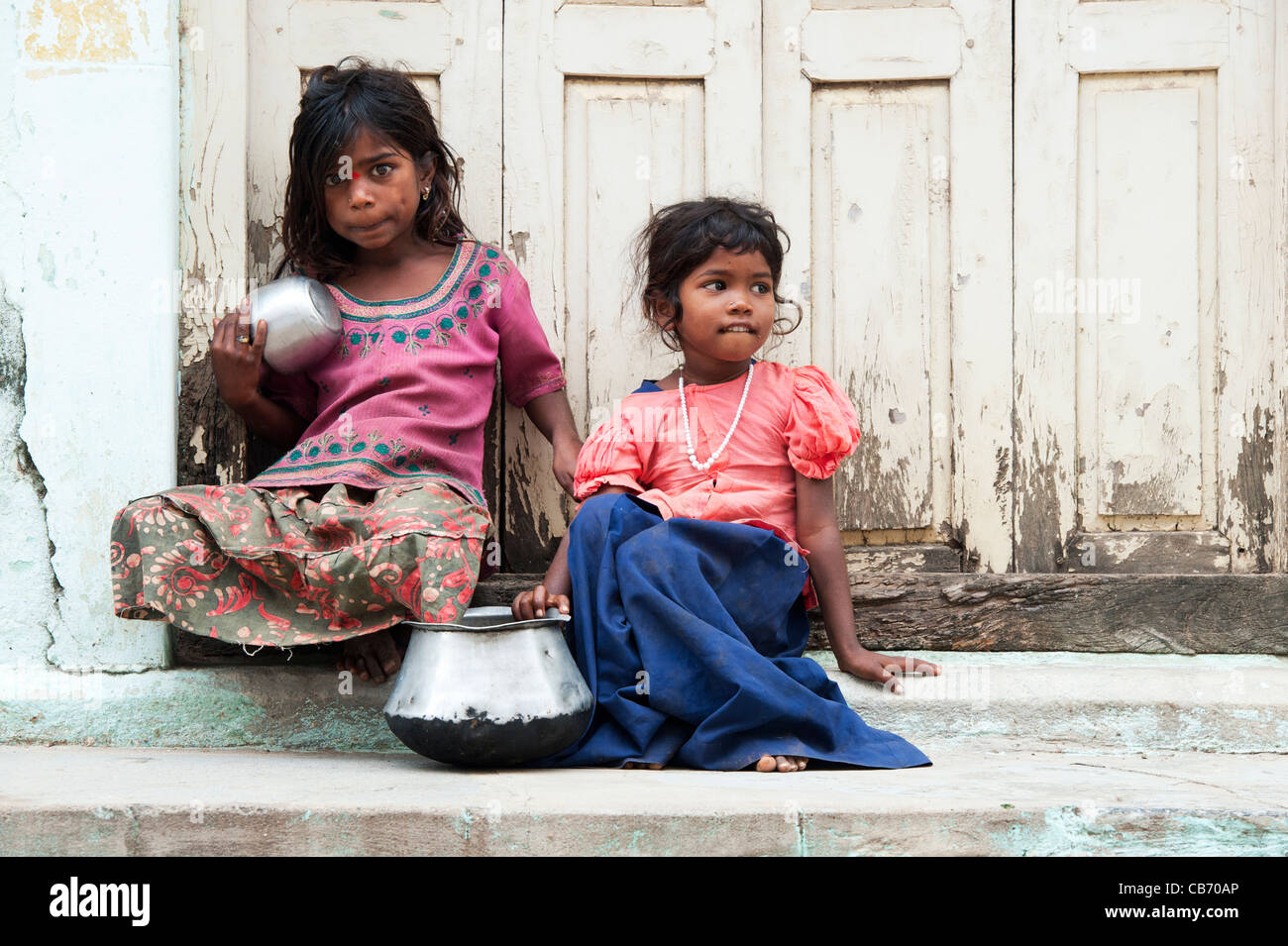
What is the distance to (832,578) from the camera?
3.01 meters

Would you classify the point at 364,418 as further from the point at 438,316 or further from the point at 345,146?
the point at 345,146

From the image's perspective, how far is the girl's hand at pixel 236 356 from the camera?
294 centimetres

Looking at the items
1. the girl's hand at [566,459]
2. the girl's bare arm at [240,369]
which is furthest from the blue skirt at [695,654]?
the girl's bare arm at [240,369]

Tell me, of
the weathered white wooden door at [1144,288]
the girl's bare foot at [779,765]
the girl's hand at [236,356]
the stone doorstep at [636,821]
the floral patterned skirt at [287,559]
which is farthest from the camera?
the weathered white wooden door at [1144,288]

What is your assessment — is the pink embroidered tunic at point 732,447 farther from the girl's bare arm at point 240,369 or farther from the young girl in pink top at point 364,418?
the girl's bare arm at point 240,369

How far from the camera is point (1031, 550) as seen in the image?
10.9ft

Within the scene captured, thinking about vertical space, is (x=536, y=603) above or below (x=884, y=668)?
above

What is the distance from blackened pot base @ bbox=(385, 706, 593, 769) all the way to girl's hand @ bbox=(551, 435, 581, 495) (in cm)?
78

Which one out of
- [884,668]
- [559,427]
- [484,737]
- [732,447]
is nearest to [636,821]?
[484,737]

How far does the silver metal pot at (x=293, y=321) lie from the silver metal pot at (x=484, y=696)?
0.84 meters

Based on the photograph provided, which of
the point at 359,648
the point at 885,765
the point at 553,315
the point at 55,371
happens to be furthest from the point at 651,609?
the point at 55,371

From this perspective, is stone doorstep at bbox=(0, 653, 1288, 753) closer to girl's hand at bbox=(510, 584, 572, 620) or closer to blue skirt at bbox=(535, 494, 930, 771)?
blue skirt at bbox=(535, 494, 930, 771)

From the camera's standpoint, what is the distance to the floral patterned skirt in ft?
8.87

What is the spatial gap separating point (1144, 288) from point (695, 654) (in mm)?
1640
